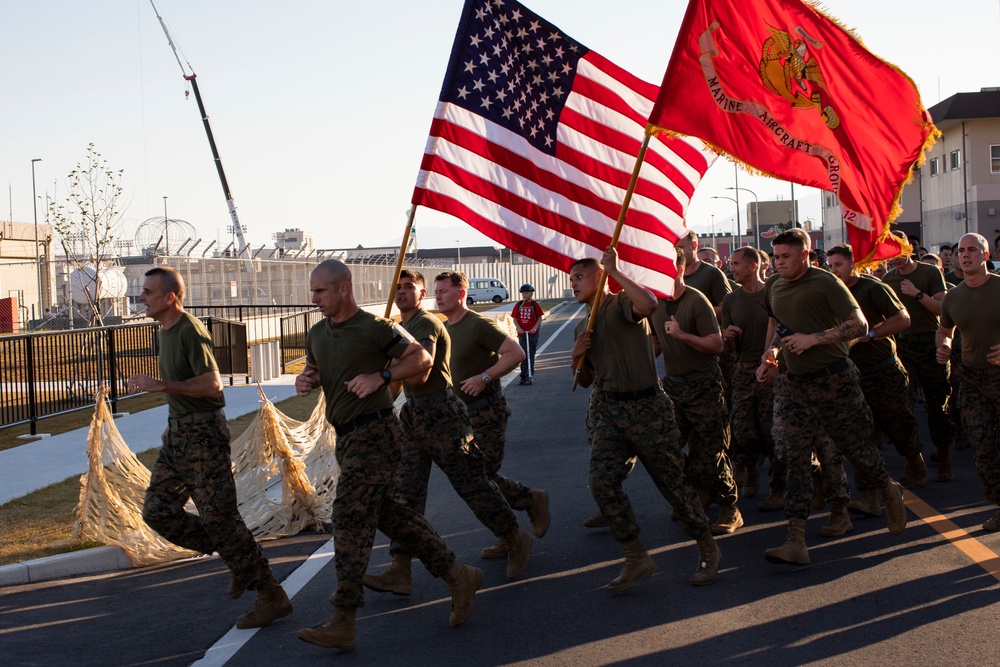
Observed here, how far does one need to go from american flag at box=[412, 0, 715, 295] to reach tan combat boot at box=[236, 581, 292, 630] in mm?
3036

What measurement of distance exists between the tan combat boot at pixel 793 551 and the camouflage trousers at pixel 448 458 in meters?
1.67

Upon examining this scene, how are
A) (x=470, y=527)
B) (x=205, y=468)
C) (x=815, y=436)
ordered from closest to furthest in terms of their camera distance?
(x=205, y=468) → (x=815, y=436) → (x=470, y=527)

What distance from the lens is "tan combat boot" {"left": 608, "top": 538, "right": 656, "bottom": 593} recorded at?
649 centimetres

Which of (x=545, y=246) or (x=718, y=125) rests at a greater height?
(x=718, y=125)

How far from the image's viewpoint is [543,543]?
25.8 ft

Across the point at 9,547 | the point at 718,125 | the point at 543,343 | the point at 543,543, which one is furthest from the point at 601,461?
the point at 543,343

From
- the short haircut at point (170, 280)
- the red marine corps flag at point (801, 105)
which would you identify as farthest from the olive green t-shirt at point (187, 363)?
the red marine corps flag at point (801, 105)

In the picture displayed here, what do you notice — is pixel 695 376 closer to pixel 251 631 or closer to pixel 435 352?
pixel 435 352

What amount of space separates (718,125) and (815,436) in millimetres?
2228

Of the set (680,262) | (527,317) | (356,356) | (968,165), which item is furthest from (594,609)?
(968,165)

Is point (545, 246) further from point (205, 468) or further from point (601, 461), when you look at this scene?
point (205, 468)

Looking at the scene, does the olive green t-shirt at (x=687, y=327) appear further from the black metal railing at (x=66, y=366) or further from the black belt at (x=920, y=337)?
the black metal railing at (x=66, y=366)


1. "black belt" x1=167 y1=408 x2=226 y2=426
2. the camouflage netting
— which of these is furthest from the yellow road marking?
"black belt" x1=167 y1=408 x2=226 y2=426

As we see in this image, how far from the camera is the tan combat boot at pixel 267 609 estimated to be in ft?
20.1
